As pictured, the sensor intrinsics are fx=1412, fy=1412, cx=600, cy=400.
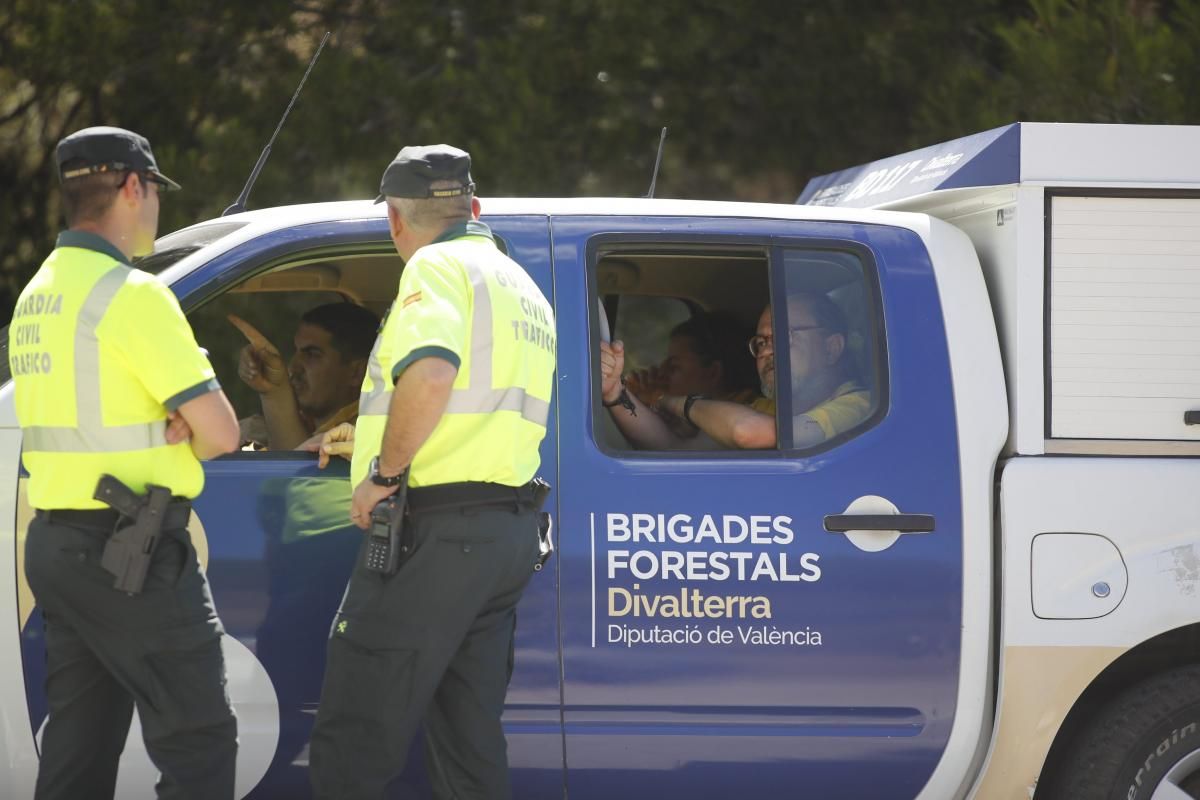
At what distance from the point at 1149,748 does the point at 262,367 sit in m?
2.51

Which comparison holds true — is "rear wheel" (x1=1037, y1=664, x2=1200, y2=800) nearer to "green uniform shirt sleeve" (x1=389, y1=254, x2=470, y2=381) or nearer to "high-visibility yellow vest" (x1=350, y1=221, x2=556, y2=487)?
"high-visibility yellow vest" (x1=350, y1=221, x2=556, y2=487)

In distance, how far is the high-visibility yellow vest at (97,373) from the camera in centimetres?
278

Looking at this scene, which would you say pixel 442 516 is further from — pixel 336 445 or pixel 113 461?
pixel 113 461

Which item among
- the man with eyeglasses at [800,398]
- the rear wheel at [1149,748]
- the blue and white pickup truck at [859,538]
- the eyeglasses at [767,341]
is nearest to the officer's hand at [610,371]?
the man with eyeglasses at [800,398]

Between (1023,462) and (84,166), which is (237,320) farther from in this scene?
(1023,462)

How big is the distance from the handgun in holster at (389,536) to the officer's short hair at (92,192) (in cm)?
82

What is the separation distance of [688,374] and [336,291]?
116 centimetres

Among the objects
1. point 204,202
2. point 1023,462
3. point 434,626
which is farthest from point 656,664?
point 204,202

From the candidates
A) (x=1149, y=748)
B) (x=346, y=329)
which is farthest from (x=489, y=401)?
(x=1149, y=748)

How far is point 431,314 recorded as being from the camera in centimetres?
289

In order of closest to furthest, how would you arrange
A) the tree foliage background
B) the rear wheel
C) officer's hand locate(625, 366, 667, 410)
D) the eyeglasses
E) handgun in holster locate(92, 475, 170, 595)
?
handgun in holster locate(92, 475, 170, 595) < the rear wheel < the eyeglasses < officer's hand locate(625, 366, 667, 410) < the tree foliage background

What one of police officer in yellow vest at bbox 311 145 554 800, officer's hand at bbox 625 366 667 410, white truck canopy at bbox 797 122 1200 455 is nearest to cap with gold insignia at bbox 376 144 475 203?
police officer in yellow vest at bbox 311 145 554 800

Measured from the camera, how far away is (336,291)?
4.53 metres

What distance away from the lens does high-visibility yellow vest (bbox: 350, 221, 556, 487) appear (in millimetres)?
2932
